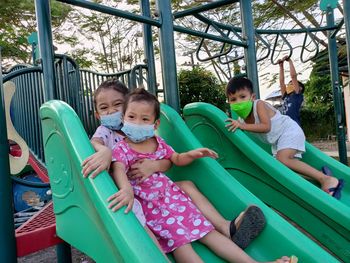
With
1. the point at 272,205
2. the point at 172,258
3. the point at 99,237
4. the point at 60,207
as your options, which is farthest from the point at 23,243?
the point at 272,205

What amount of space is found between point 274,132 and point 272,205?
70 centimetres

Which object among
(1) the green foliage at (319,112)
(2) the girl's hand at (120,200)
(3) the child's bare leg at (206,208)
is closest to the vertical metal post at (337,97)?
(3) the child's bare leg at (206,208)

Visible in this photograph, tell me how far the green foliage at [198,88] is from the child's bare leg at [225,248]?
980cm

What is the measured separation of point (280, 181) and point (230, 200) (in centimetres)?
57

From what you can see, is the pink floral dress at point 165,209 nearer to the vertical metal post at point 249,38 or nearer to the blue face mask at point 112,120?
the blue face mask at point 112,120

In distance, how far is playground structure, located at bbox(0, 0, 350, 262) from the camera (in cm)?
199

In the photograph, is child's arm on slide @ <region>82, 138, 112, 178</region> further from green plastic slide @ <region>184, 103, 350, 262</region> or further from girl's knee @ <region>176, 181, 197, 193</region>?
green plastic slide @ <region>184, 103, 350, 262</region>

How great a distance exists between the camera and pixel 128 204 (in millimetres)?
1406

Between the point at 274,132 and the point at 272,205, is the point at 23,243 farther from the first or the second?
the point at 274,132

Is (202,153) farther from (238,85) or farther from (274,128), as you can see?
(274,128)

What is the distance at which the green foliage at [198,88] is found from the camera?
11453 mm

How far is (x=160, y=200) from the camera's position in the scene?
1781 mm

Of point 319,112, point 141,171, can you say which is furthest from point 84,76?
point 319,112

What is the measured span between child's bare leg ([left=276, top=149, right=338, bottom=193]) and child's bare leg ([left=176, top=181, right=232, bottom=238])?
1.24 m
